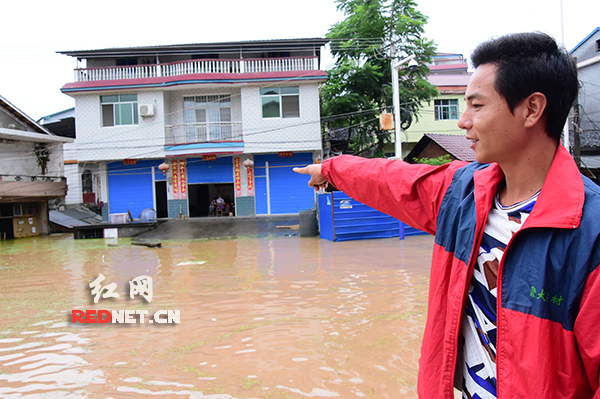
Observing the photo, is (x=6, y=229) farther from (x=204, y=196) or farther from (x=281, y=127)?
(x=281, y=127)

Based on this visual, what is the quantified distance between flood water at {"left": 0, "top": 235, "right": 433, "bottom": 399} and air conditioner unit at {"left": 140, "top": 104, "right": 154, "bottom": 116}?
11.6 m

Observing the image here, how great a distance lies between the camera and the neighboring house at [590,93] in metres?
19.5

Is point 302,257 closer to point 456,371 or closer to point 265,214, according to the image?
point 456,371

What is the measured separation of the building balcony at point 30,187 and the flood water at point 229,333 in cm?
1082

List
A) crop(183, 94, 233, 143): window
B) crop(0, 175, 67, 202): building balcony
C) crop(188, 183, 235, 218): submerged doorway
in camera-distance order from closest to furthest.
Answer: crop(0, 175, 67, 202): building balcony, crop(183, 94, 233, 143): window, crop(188, 183, 235, 218): submerged doorway

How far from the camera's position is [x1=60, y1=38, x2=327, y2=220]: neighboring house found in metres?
19.6

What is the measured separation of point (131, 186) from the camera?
68.8ft

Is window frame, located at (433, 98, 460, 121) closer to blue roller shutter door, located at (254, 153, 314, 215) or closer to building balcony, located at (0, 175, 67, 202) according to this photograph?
blue roller shutter door, located at (254, 153, 314, 215)

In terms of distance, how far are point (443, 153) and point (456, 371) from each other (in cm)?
1929

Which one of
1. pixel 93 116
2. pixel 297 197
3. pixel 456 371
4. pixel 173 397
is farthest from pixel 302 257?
pixel 93 116

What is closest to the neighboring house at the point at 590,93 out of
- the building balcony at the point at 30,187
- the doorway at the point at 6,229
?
the building balcony at the point at 30,187

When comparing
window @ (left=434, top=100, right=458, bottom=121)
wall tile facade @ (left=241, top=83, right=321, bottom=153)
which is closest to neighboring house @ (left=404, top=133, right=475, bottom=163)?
wall tile facade @ (left=241, top=83, right=321, bottom=153)

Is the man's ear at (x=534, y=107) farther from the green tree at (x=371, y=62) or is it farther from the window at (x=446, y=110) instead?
the window at (x=446, y=110)

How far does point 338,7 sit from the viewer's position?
2000 cm
